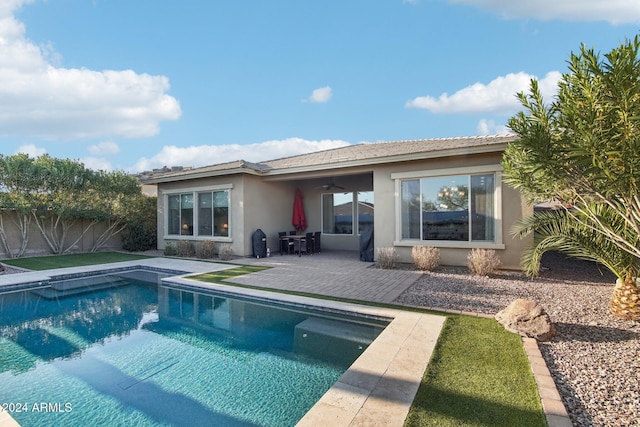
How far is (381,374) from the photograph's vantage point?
3.40 m

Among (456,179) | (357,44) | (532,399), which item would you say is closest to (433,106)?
(357,44)

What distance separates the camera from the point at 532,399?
2.87 meters

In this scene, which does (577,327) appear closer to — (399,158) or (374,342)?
(374,342)

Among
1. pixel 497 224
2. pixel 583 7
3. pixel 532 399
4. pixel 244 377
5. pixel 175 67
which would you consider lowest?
pixel 244 377

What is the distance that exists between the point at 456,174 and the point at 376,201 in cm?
262

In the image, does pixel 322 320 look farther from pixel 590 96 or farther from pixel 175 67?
pixel 175 67

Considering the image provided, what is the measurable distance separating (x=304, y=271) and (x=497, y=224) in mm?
5762

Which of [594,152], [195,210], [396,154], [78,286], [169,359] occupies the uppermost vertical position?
[396,154]

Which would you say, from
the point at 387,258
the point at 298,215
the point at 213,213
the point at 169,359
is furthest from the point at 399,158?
the point at 213,213

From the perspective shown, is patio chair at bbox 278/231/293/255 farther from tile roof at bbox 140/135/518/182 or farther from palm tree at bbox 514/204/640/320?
palm tree at bbox 514/204/640/320

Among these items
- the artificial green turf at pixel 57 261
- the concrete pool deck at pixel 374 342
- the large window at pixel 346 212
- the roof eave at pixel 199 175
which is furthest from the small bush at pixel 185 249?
the large window at pixel 346 212

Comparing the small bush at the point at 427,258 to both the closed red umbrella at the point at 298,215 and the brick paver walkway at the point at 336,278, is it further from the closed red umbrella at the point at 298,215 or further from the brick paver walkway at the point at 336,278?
the closed red umbrella at the point at 298,215

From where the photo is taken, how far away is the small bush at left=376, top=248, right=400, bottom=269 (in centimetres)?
972

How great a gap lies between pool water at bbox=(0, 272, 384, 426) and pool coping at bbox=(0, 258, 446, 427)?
34 cm
